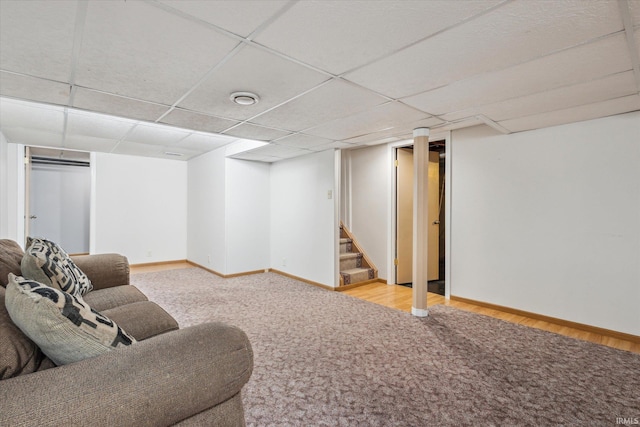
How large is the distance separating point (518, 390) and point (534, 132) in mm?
2635

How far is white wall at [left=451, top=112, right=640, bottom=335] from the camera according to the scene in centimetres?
278

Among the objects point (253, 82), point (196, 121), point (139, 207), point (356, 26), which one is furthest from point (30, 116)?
point (356, 26)

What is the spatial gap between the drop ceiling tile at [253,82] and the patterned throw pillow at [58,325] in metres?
1.49

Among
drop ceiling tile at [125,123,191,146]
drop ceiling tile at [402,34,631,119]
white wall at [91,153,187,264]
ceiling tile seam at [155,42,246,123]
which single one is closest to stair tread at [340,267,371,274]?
drop ceiling tile at [402,34,631,119]

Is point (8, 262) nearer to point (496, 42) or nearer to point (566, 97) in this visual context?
point (496, 42)

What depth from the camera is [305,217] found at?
16.1 feet

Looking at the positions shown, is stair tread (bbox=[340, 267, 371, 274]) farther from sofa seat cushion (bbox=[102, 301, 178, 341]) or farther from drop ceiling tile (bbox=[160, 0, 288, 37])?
drop ceiling tile (bbox=[160, 0, 288, 37])

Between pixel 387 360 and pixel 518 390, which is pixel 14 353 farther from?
pixel 518 390

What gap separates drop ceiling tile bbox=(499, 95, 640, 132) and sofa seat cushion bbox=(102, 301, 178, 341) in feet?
11.2

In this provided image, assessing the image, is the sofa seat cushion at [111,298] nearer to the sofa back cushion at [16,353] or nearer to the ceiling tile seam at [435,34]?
the sofa back cushion at [16,353]

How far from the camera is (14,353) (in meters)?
0.94

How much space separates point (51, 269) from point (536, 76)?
11.1 ft

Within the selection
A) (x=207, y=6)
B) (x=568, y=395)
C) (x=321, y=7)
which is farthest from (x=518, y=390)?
(x=207, y=6)

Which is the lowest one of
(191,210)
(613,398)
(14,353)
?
(613,398)
